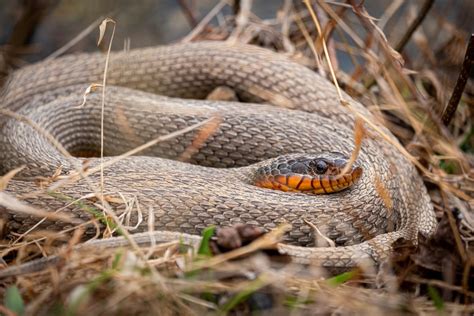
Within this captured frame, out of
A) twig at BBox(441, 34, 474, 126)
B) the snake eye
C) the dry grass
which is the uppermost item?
twig at BBox(441, 34, 474, 126)

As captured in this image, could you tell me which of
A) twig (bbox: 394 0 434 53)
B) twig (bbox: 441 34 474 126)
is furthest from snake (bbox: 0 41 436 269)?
twig (bbox: 394 0 434 53)

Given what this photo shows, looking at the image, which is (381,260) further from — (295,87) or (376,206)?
(295,87)

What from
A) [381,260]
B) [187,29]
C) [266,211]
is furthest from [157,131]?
[187,29]

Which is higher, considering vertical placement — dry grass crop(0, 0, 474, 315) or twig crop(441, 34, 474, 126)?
twig crop(441, 34, 474, 126)

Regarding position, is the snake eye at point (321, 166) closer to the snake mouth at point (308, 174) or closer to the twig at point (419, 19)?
the snake mouth at point (308, 174)

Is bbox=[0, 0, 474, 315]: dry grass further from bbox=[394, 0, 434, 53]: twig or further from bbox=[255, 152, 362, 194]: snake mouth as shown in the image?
bbox=[394, 0, 434, 53]: twig

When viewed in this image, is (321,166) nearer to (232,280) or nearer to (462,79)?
(462,79)

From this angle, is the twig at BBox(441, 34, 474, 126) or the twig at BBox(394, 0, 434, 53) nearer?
the twig at BBox(441, 34, 474, 126)
